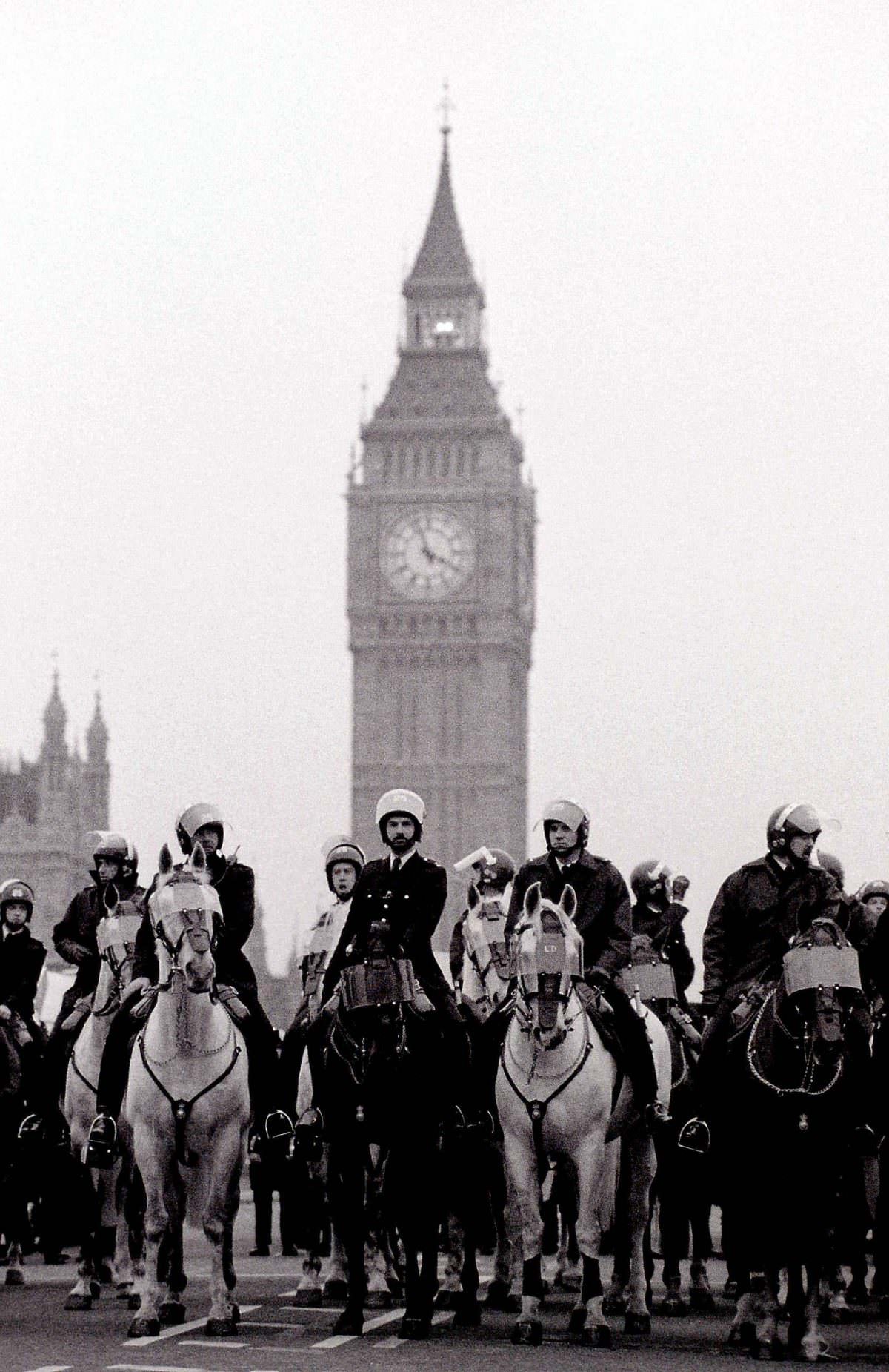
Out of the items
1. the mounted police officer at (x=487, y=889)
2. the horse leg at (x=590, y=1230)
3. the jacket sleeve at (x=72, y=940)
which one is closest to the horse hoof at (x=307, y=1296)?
the mounted police officer at (x=487, y=889)

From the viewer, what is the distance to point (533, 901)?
13680 mm

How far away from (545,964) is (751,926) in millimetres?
1207

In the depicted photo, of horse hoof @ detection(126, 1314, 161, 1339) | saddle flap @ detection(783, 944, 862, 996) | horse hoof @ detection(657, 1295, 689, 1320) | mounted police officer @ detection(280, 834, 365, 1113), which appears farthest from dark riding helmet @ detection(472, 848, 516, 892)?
horse hoof @ detection(126, 1314, 161, 1339)

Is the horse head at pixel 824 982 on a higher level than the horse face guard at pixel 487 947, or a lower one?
lower

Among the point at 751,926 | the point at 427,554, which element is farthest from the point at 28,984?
the point at 427,554

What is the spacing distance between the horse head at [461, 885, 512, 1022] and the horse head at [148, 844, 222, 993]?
3.19 meters

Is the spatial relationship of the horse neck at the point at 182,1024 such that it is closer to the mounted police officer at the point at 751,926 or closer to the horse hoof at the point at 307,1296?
the mounted police officer at the point at 751,926

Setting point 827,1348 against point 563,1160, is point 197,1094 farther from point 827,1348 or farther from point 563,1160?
point 827,1348

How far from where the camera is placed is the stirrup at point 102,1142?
14.4m

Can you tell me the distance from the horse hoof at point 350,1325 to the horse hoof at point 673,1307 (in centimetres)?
256

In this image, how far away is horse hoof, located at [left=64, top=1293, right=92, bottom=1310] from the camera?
51.1ft

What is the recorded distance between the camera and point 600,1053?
14086 millimetres

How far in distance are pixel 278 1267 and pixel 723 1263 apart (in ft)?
12.7

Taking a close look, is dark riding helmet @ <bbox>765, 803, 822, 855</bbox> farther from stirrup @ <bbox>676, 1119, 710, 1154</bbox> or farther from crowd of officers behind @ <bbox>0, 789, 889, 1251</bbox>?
stirrup @ <bbox>676, 1119, 710, 1154</bbox>
